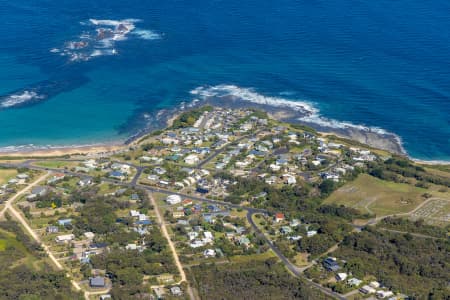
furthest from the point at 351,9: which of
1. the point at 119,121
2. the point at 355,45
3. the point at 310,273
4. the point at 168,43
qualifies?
the point at 310,273

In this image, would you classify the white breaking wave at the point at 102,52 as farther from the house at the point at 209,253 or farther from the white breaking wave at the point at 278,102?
the house at the point at 209,253

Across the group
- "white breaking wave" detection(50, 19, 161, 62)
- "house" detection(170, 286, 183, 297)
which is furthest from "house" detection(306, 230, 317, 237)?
"white breaking wave" detection(50, 19, 161, 62)

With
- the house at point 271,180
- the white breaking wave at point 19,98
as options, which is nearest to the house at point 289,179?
the house at point 271,180

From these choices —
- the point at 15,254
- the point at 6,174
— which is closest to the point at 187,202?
the point at 15,254

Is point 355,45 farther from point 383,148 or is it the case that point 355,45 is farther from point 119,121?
point 119,121

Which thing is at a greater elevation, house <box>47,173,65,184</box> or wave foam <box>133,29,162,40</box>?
wave foam <box>133,29,162,40</box>

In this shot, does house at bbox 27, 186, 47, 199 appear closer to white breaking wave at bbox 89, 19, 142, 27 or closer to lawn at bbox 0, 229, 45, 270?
lawn at bbox 0, 229, 45, 270
